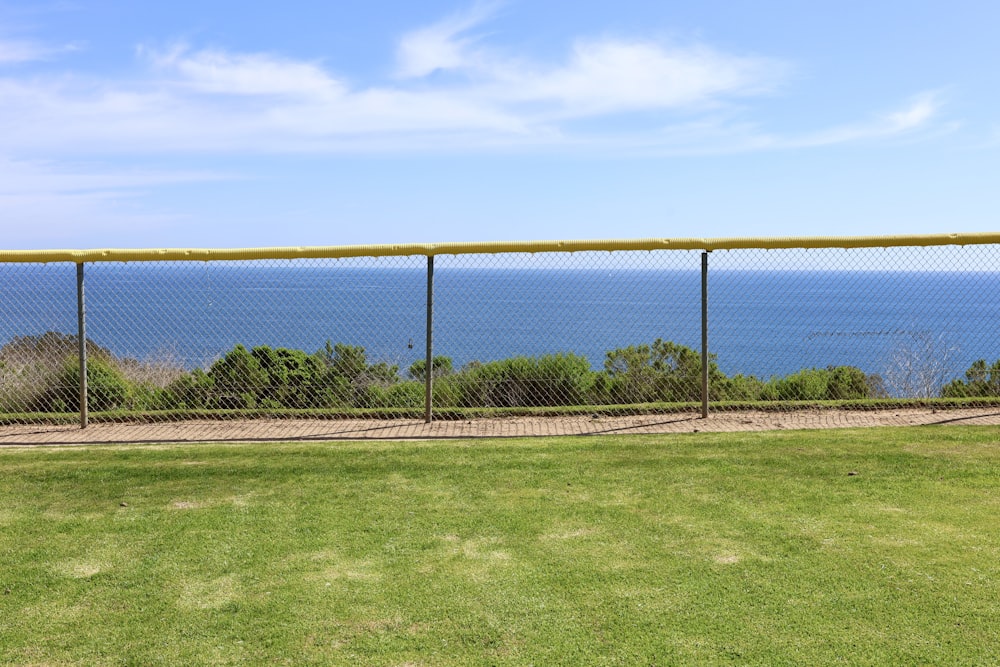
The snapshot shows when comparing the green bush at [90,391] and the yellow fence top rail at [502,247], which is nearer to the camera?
the yellow fence top rail at [502,247]

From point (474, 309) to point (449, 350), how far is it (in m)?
1.65

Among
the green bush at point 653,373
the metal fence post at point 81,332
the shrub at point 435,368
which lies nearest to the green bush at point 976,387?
the green bush at point 653,373

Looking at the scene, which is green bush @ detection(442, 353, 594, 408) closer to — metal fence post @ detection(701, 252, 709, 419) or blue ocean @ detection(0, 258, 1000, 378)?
blue ocean @ detection(0, 258, 1000, 378)

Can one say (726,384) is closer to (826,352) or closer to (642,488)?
(826,352)

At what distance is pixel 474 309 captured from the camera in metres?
11.1

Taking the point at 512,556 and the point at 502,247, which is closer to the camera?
the point at 512,556

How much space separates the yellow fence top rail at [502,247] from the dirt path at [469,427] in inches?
65.0

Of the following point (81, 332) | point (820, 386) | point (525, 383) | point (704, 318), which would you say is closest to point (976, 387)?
point (820, 386)

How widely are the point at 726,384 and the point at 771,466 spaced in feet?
10.1

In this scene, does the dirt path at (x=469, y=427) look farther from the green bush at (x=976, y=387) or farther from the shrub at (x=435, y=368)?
Answer: the shrub at (x=435, y=368)

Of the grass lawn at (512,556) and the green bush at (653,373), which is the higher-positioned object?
the green bush at (653,373)

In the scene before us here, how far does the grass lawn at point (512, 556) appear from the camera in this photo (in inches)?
138

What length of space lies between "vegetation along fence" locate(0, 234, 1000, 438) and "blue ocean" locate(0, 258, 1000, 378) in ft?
0.12

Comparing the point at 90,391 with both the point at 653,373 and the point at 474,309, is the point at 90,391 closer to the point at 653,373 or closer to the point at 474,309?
the point at 474,309
